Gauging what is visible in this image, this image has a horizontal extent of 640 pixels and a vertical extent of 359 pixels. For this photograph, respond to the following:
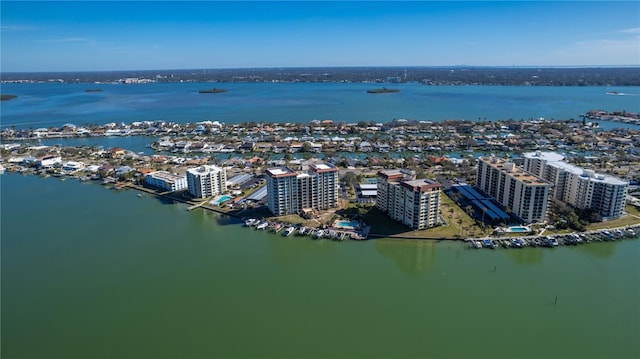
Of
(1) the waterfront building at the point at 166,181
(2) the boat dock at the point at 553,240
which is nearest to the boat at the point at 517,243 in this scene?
(2) the boat dock at the point at 553,240

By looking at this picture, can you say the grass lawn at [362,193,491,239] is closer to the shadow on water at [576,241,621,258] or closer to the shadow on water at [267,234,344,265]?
the shadow on water at [267,234,344,265]

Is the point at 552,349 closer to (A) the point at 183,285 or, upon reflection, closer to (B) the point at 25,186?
(A) the point at 183,285

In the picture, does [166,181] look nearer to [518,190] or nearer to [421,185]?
[421,185]

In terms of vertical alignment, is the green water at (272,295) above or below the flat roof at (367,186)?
below

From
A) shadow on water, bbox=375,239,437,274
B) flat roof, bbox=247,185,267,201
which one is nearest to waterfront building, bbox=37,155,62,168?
flat roof, bbox=247,185,267,201

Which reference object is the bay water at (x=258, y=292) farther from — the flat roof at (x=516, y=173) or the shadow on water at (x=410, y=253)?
the flat roof at (x=516, y=173)

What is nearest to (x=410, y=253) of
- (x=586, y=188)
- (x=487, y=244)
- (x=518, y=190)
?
(x=487, y=244)

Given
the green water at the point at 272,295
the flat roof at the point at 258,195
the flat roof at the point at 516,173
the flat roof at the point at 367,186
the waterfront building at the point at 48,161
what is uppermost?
the flat roof at the point at 516,173
